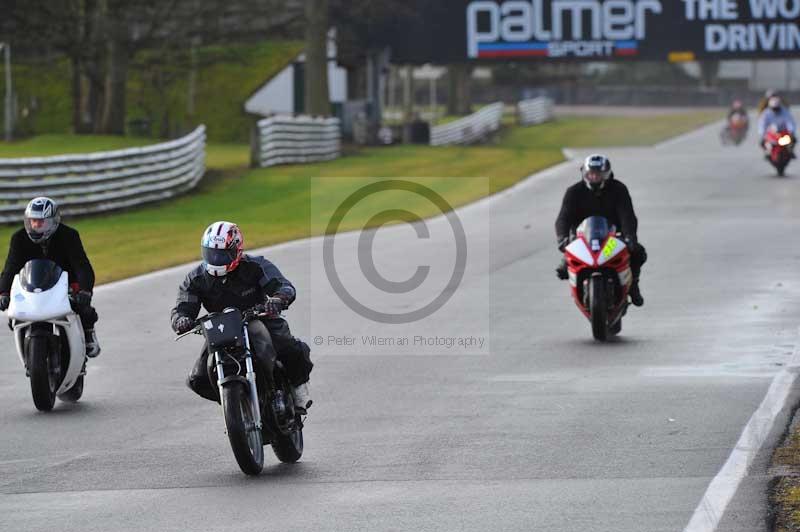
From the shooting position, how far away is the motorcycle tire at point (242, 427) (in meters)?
9.05

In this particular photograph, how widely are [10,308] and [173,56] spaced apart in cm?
4667

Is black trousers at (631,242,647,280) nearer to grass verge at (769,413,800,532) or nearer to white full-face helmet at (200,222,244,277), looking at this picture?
grass verge at (769,413,800,532)

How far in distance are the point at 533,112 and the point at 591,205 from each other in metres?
66.0

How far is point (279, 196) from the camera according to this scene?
117 ft

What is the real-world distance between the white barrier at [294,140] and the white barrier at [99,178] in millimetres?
5921

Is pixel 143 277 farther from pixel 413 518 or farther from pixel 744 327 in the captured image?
pixel 413 518

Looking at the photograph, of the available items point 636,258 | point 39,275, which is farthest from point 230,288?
point 636,258

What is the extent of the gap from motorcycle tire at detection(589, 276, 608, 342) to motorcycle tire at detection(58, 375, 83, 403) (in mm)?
4838

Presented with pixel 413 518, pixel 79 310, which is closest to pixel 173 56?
pixel 79 310

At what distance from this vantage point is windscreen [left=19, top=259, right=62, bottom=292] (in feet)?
39.7

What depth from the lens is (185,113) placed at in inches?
2650

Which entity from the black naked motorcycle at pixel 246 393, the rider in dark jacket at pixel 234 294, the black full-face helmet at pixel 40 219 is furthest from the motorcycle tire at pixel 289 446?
the black full-face helmet at pixel 40 219

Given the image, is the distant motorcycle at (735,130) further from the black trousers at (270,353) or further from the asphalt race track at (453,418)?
the black trousers at (270,353)

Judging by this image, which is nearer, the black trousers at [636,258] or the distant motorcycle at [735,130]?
the black trousers at [636,258]
